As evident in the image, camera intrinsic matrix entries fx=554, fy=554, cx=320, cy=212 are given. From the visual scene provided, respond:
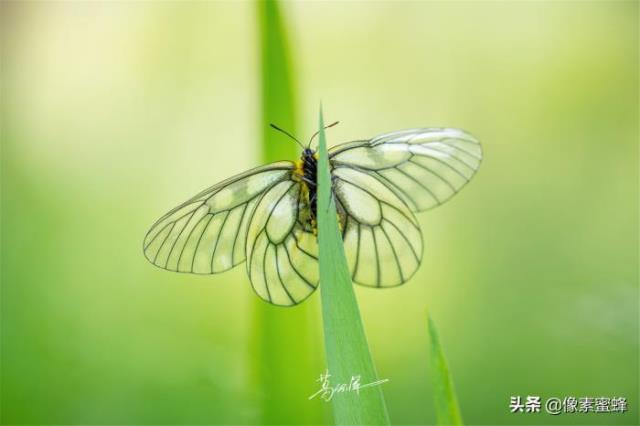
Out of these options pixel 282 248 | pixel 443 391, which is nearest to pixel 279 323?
pixel 282 248

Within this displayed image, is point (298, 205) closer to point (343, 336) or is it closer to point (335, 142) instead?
point (343, 336)

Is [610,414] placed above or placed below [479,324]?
below

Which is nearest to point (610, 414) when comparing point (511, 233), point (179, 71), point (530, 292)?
point (530, 292)

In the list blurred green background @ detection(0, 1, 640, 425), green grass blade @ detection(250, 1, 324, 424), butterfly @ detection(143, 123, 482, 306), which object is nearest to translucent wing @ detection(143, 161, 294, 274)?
butterfly @ detection(143, 123, 482, 306)

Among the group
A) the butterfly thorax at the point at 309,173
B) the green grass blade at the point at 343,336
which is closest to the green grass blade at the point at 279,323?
the butterfly thorax at the point at 309,173

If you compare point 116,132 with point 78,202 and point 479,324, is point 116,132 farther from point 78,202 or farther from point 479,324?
point 479,324

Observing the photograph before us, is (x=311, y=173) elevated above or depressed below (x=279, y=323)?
above

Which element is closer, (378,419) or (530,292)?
(378,419)
